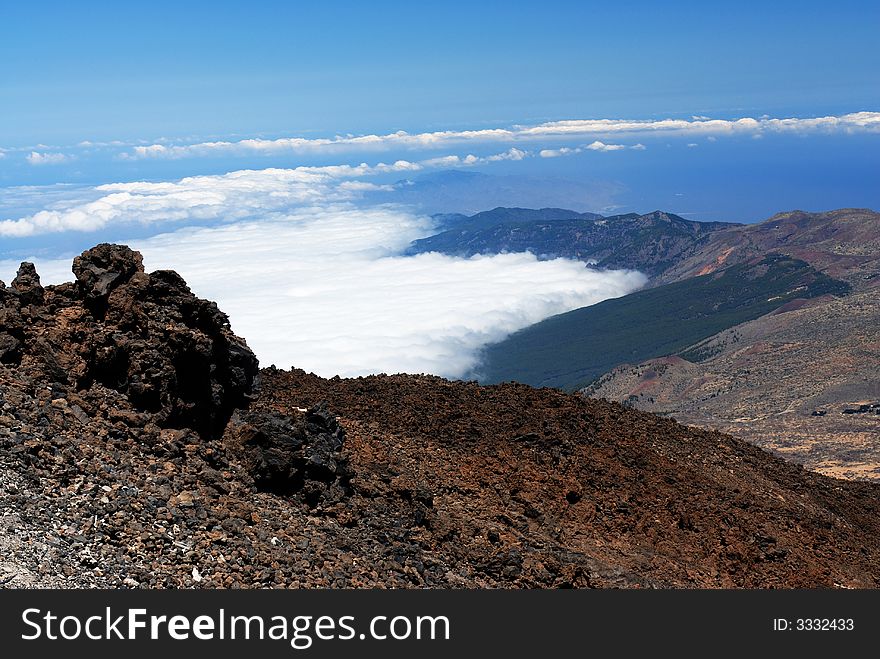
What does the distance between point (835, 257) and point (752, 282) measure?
58.8 feet

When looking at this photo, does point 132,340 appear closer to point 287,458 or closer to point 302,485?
point 287,458

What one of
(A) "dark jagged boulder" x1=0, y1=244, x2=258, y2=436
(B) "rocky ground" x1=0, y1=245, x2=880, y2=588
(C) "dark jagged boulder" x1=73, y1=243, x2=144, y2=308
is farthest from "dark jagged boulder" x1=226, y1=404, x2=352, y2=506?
(C) "dark jagged boulder" x1=73, y1=243, x2=144, y2=308

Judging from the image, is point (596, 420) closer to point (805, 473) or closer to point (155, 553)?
point (805, 473)

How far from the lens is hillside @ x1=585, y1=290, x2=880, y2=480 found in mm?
60781

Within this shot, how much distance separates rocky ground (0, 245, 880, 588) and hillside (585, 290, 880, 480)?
34303 millimetres

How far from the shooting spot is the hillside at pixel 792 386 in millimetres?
60781

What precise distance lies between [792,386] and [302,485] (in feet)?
266

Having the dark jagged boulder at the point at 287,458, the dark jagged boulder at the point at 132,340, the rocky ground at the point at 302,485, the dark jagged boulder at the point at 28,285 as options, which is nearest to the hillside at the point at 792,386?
the rocky ground at the point at 302,485

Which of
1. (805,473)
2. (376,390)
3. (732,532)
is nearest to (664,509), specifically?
(732,532)

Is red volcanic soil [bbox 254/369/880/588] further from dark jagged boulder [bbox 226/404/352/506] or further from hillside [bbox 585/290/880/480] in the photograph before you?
hillside [bbox 585/290/880/480]

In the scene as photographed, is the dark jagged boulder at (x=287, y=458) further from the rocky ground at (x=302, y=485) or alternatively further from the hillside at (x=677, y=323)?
the hillside at (x=677, y=323)

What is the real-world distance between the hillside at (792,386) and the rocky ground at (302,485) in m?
34.3

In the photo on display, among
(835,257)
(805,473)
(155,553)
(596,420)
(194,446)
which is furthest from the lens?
(835,257)

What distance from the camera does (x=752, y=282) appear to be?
193m
